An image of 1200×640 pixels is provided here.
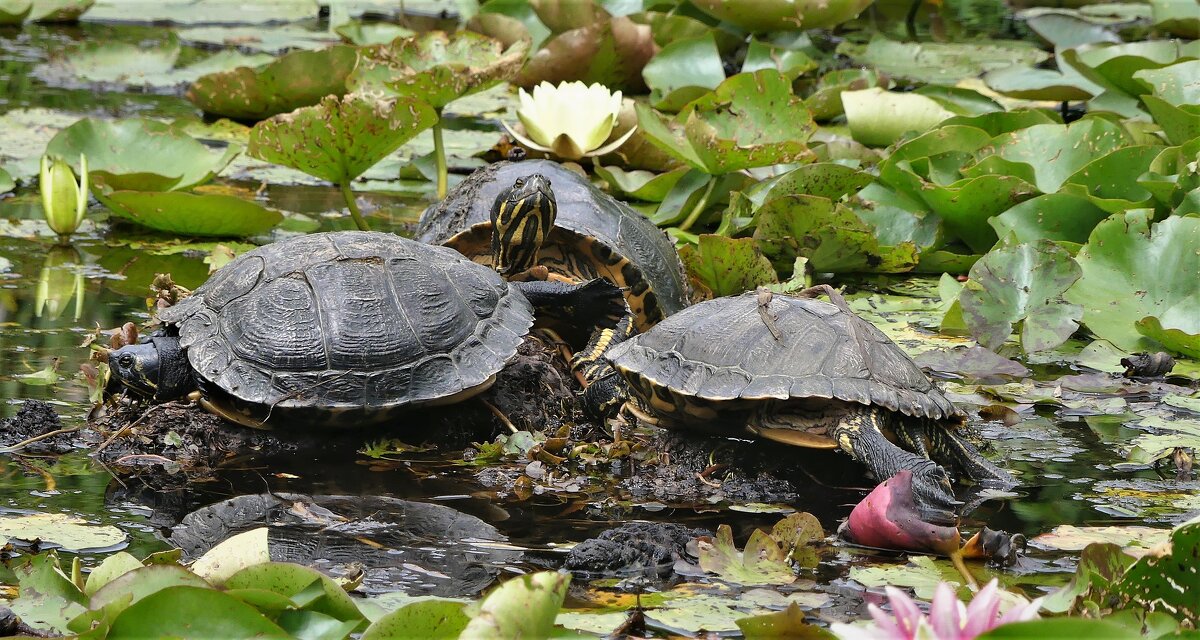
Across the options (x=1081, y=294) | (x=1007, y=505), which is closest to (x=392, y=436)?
(x=1007, y=505)

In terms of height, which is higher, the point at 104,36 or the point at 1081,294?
the point at 1081,294

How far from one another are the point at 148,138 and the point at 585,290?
9.74 ft

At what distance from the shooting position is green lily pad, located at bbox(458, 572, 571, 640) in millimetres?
2021

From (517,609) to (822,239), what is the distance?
149 inches

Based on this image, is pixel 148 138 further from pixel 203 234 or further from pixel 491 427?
pixel 491 427

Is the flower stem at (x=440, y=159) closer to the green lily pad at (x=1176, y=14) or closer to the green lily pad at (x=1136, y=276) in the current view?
the green lily pad at (x=1136, y=276)

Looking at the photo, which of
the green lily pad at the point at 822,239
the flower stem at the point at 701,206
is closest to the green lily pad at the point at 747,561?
the green lily pad at the point at 822,239

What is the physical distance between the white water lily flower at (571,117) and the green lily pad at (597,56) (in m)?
1.50

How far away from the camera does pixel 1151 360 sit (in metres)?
4.51

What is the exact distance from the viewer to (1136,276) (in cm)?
479

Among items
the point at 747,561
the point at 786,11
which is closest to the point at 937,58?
the point at 786,11

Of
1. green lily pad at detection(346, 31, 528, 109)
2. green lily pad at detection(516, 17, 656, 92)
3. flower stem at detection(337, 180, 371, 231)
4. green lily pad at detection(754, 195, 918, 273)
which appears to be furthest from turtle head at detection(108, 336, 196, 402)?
green lily pad at detection(516, 17, 656, 92)

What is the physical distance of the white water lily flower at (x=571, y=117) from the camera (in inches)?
248

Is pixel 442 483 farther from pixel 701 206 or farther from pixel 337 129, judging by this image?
pixel 701 206
